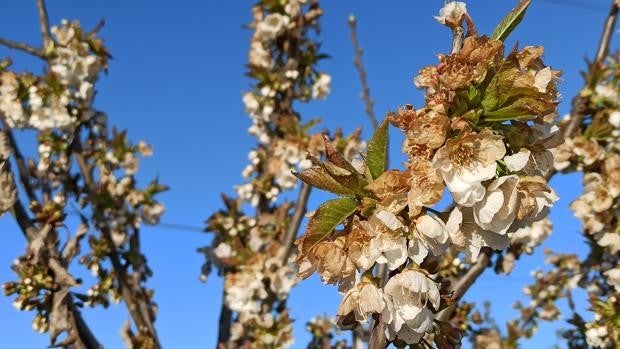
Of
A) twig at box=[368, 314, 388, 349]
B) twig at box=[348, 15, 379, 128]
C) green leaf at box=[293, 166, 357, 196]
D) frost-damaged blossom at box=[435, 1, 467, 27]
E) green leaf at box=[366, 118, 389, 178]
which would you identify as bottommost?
twig at box=[368, 314, 388, 349]

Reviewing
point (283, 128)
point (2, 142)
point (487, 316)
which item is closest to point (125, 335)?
point (2, 142)

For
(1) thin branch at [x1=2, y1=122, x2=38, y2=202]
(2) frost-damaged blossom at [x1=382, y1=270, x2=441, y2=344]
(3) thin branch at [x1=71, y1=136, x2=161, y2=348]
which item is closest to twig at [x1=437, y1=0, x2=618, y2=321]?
(2) frost-damaged blossom at [x1=382, y1=270, x2=441, y2=344]

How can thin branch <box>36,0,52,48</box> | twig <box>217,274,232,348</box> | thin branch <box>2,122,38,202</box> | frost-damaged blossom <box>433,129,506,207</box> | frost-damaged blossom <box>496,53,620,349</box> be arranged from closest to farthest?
frost-damaged blossom <box>433,129,506,207</box> → frost-damaged blossom <box>496,53,620,349</box> → thin branch <box>2,122,38,202</box> → thin branch <box>36,0,52,48</box> → twig <box>217,274,232,348</box>

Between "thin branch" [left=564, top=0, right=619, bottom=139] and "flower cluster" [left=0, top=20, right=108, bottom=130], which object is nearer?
"thin branch" [left=564, top=0, right=619, bottom=139]

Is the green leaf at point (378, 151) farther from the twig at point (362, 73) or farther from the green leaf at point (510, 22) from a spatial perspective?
the twig at point (362, 73)

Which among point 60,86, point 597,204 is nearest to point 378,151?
point 597,204

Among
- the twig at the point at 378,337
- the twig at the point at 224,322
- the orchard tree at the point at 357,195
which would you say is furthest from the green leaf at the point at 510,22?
the twig at the point at 224,322

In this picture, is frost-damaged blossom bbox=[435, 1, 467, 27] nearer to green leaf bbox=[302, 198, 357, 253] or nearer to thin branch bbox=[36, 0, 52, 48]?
green leaf bbox=[302, 198, 357, 253]
